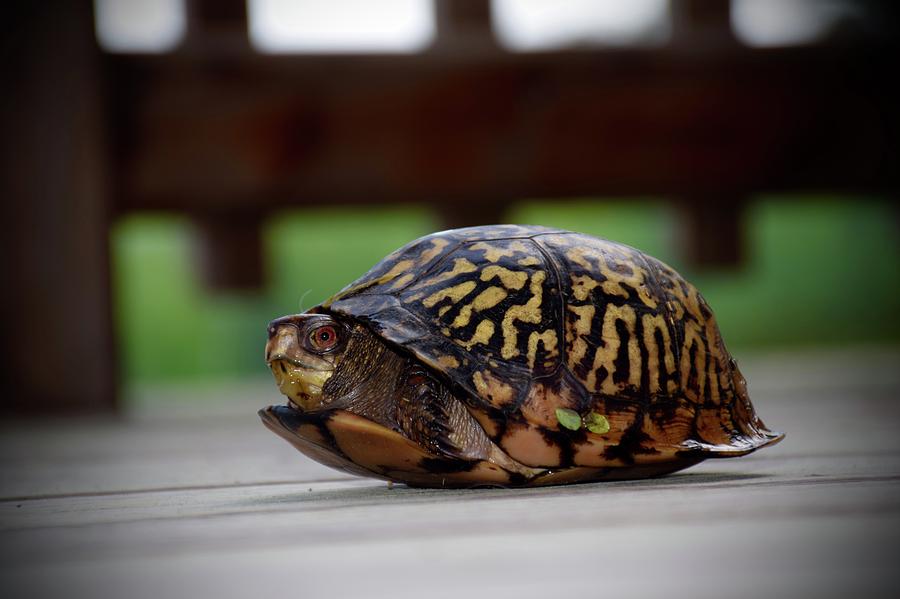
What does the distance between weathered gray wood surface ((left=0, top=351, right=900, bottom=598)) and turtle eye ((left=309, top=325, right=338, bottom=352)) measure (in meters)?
0.24

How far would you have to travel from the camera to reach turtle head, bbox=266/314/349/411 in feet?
5.60

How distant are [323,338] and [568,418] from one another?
435mm

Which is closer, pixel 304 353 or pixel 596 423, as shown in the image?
pixel 596 423

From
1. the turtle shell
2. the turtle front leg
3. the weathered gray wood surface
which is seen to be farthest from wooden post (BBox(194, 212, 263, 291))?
the turtle front leg

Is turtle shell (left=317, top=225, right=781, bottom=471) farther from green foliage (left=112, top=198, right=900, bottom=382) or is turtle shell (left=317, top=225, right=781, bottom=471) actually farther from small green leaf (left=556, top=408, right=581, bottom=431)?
green foliage (left=112, top=198, right=900, bottom=382)

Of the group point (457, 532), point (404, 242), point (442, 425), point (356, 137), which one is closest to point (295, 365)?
point (442, 425)

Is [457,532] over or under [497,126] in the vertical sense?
under

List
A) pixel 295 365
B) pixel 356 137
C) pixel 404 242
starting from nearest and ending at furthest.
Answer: pixel 295 365
pixel 356 137
pixel 404 242

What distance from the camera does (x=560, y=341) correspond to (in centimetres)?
165

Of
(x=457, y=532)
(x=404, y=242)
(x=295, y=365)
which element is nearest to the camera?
(x=457, y=532)

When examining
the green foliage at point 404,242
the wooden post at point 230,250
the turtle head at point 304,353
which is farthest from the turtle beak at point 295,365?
the wooden post at point 230,250

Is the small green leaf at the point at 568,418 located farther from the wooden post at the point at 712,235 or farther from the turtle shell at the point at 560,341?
the wooden post at the point at 712,235

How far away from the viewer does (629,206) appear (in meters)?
3.92

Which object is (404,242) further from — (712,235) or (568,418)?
(568,418)
